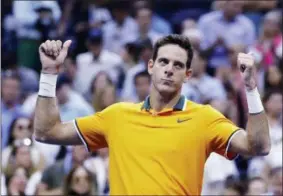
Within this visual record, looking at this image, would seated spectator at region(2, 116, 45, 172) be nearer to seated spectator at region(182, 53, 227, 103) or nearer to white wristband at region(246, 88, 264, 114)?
seated spectator at region(182, 53, 227, 103)

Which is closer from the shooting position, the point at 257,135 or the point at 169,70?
the point at 257,135

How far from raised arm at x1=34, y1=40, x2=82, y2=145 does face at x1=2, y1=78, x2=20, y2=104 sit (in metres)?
6.72

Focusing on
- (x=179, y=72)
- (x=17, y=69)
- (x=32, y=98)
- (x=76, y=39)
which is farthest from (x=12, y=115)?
(x=179, y=72)

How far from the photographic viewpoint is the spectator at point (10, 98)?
43.0 feet

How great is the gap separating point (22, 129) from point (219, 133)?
6.29 m

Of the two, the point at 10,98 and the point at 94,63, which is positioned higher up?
the point at 94,63

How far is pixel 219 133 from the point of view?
6438 millimetres

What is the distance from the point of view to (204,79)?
46.0 ft

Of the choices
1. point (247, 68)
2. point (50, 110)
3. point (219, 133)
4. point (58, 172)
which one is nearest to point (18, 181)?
point (58, 172)

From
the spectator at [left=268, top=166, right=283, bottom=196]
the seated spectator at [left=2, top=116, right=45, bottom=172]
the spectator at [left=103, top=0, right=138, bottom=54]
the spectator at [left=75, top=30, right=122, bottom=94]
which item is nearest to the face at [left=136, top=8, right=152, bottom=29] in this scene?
the spectator at [left=103, top=0, right=138, bottom=54]

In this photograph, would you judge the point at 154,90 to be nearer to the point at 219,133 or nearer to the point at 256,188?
the point at 219,133

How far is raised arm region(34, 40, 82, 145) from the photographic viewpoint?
665cm

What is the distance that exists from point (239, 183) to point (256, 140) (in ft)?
16.8

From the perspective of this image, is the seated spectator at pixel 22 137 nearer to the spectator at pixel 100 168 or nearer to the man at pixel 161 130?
the spectator at pixel 100 168
